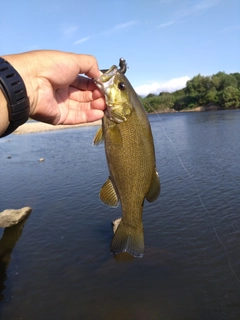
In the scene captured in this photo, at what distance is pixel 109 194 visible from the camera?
374 centimetres

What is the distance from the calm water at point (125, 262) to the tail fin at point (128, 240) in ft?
10.9

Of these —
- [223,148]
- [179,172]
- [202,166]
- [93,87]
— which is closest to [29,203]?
[179,172]

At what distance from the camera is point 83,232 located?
11938 mm

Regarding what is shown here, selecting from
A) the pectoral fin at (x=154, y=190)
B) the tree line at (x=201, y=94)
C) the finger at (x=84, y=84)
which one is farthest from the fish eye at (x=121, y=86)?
the tree line at (x=201, y=94)

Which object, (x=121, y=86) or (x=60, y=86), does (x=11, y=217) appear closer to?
(x=60, y=86)

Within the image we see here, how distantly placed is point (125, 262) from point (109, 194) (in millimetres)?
6450

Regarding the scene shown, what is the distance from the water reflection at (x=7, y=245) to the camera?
963cm

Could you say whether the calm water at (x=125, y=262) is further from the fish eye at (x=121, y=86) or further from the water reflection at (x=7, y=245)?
the fish eye at (x=121, y=86)

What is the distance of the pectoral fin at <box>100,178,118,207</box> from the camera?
12.2ft

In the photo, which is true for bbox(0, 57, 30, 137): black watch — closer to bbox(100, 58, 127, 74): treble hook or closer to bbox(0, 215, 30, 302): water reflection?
bbox(100, 58, 127, 74): treble hook

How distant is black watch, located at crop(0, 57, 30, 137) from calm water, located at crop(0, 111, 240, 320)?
415cm

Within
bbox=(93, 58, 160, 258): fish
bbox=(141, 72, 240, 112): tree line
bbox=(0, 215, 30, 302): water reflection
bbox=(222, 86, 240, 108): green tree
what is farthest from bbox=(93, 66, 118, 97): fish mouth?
bbox=(141, 72, 240, 112): tree line

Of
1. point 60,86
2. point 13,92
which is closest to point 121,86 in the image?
point 60,86

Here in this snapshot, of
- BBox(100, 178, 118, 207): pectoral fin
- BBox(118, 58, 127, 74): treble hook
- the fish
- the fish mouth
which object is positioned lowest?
BBox(100, 178, 118, 207): pectoral fin
